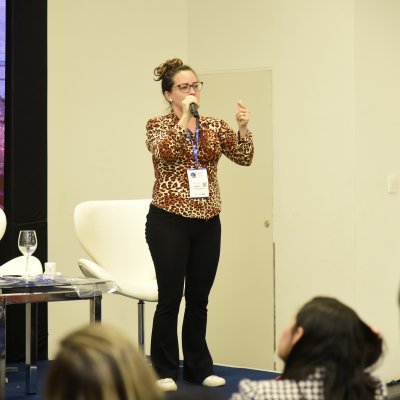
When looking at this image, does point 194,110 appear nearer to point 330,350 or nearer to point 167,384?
point 167,384

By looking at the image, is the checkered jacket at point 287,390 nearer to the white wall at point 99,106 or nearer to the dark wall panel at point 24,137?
the dark wall panel at point 24,137

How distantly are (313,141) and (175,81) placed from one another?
4.88 ft

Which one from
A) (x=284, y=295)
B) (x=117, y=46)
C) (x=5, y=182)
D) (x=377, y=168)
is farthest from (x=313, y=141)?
(x=5, y=182)

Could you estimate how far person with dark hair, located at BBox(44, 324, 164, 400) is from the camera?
1.18 m

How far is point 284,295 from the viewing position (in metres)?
5.12

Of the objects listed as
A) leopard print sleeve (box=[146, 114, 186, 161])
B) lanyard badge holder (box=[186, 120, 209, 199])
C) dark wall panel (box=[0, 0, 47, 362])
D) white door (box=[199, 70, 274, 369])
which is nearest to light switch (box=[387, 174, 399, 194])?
white door (box=[199, 70, 274, 369])

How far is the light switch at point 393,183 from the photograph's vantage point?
499 centimetres

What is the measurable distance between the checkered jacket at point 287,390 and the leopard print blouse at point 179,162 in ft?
5.98

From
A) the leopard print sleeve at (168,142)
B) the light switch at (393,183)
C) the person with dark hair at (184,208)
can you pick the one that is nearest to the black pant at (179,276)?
the person with dark hair at (184,208)

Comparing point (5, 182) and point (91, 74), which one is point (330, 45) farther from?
point (5, 182)

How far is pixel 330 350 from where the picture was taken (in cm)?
181

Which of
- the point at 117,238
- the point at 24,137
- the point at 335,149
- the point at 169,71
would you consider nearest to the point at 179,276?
the point at 169,71

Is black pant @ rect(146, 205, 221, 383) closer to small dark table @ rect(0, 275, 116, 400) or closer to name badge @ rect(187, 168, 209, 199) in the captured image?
name badge @ rect(187, 168, 209, 199)

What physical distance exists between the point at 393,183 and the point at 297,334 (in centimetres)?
335
